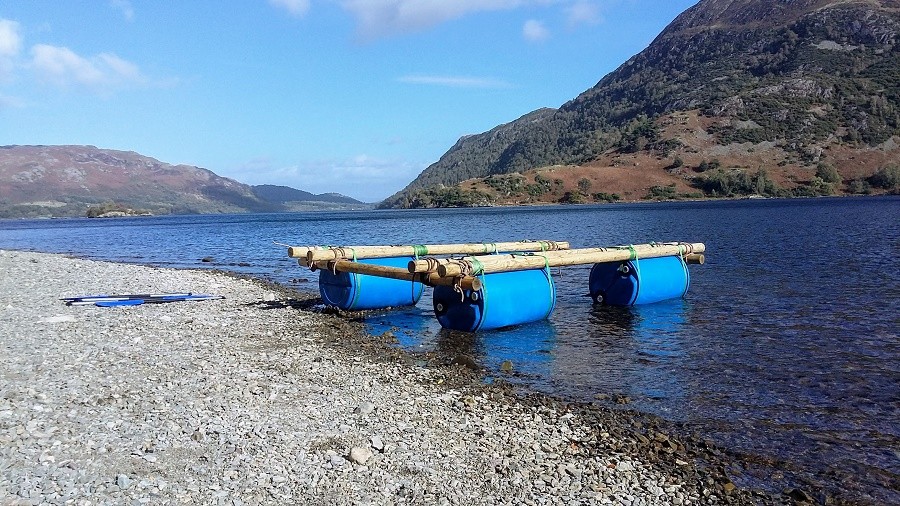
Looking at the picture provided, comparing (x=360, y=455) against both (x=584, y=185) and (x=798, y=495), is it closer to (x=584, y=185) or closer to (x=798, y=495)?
(x=798, y=495)

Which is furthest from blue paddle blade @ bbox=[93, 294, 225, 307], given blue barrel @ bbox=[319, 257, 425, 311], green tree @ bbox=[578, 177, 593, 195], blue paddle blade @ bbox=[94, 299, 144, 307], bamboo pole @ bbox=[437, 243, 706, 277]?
green tree @ bbox=[578, 177, 593, 195]

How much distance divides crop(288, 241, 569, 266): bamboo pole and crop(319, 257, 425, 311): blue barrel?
279mm

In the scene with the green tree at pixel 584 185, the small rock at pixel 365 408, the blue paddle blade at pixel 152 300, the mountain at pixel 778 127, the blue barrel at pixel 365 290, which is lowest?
the small rock at pixel 365 408

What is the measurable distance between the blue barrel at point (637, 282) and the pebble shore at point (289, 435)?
8.30 metres

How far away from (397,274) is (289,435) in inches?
302

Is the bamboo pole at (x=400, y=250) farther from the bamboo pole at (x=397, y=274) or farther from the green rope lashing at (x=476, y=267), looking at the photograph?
the green rope lashing at (x=476, y=267)

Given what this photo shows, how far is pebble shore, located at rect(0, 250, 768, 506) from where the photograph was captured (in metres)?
6.38

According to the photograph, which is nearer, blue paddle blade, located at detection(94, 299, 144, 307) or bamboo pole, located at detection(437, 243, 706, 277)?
bamboo pole, located at detection(437, 243, 706, 277)

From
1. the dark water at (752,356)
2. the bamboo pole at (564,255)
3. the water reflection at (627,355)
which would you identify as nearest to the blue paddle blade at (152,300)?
the dark water at (752,356)

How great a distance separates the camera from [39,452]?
689 centimetres

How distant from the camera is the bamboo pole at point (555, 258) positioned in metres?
13.9

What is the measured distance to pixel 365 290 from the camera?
17.8 meters

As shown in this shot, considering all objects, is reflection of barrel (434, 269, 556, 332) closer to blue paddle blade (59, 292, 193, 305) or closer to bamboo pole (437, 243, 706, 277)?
bamboo pole (437, 243, 706, 277)

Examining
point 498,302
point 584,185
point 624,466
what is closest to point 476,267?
point 498,302
